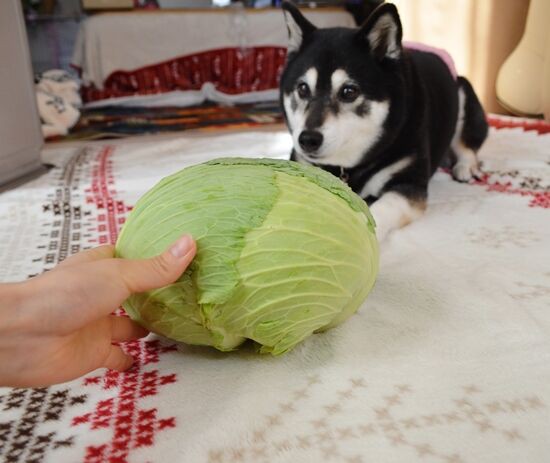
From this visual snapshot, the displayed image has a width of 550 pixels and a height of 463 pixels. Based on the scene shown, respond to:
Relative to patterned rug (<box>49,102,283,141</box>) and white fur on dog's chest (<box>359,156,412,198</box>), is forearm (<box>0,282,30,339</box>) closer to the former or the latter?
white fur on dog's chest (<box>359,156,412,198</box>)

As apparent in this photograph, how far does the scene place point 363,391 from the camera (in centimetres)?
68

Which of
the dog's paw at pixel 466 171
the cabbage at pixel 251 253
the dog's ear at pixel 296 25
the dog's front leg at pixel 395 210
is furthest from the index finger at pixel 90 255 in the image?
the dog's paw at pixel 466 171

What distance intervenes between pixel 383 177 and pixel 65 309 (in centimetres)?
113

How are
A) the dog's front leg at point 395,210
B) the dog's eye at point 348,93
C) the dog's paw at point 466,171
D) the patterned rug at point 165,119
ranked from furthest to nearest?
the patterned rug at point 165,119, the dog's paw at point 466,171, the dog's eye at point 348,93, the dog's front leg at point 395,210

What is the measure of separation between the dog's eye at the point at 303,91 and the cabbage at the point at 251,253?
0.84 meters

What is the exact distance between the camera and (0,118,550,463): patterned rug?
1.93 feet

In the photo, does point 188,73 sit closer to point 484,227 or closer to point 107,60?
point 107,60

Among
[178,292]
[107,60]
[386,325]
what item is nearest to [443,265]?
[386,325]

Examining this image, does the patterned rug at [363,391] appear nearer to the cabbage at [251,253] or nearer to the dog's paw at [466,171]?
the cabbage at [251,253]

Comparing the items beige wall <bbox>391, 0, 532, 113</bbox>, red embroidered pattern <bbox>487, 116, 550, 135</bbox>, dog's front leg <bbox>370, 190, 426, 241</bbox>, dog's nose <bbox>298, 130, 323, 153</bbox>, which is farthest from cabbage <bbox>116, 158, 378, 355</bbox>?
beige wall <bbox>391, 0, 532, 113</bbox>

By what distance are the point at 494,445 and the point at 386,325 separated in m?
0.28

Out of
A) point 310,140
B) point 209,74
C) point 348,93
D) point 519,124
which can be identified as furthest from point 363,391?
point 209,74

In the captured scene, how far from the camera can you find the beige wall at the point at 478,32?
2.94 m

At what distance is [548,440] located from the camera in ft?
1.92
